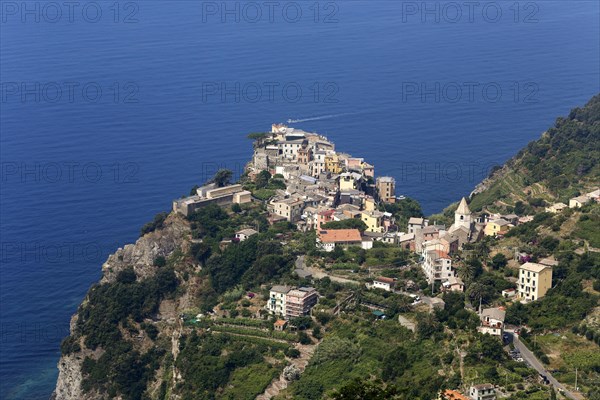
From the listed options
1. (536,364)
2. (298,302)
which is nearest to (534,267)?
(536,364)

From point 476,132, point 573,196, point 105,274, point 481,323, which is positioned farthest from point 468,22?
point 481,323

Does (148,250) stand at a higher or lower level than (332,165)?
lower

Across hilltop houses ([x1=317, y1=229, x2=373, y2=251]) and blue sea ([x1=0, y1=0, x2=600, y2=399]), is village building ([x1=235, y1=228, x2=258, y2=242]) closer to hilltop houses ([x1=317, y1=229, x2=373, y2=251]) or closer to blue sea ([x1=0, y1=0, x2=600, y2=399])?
hilltop houses ([x1=317, y1=229, x2=373, y2=251])

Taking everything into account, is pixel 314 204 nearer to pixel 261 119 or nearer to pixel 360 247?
pixel 360 247

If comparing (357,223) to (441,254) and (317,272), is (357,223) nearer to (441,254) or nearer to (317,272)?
(317,272)

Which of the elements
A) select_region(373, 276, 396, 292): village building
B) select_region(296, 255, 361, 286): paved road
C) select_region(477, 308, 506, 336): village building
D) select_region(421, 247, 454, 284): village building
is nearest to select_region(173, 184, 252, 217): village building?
select_region(296, 255, 361, 286): paved road

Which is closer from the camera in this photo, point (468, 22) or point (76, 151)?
point (76, 151)
